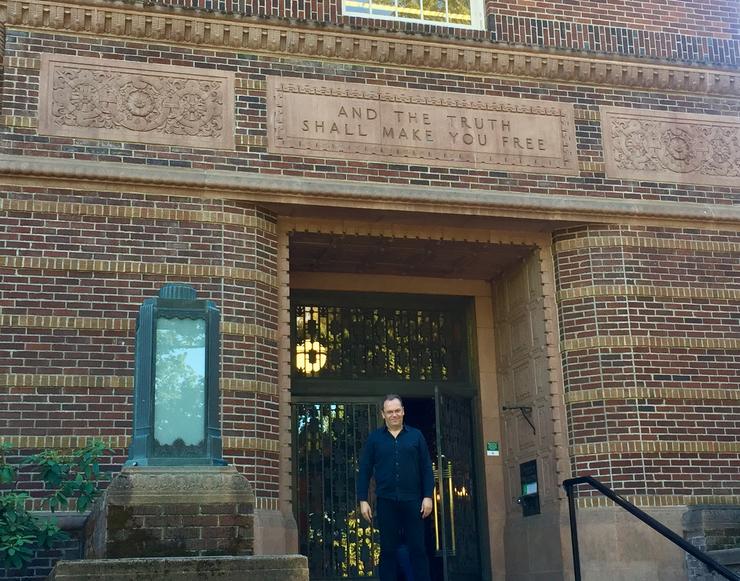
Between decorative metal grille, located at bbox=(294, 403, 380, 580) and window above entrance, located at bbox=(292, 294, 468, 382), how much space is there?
52 centimetres

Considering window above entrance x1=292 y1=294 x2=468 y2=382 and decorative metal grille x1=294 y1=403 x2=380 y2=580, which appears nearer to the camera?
decorative metal grille x1=294 y1=403 x2=380 y2=580

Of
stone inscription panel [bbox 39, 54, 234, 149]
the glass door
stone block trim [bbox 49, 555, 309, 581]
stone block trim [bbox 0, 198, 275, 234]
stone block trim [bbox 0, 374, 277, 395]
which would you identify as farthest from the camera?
the glass door

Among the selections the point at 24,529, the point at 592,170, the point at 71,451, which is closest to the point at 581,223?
the point at 592,170

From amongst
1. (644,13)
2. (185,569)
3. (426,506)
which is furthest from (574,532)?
(644,13)

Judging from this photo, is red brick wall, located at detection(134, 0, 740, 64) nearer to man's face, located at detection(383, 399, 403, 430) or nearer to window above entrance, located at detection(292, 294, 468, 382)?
window above entrance, located at detection(292, 294, 468, 382)

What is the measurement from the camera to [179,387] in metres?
7.25

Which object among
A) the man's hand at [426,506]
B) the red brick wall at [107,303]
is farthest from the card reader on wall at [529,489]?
the man's hand at [426,506]

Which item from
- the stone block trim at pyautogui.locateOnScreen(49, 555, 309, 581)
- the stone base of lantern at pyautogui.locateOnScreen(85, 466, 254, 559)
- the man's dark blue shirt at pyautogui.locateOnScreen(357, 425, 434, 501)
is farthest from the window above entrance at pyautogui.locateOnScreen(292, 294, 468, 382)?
the stone block trim at pyautogui.locateOnScreen(49, 555, 309, 581)

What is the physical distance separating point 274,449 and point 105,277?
7.94ft

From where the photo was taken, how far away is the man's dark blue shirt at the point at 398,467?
8.42 meters

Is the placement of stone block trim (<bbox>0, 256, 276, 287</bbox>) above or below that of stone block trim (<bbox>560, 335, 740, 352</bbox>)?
above

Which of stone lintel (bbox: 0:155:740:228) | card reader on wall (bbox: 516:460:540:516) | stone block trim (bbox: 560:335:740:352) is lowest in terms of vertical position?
card reader on wall (bbox: 516:460:540:516)

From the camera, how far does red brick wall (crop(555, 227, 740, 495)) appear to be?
11.7 m

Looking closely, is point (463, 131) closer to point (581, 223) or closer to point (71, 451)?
point (581, 223)
